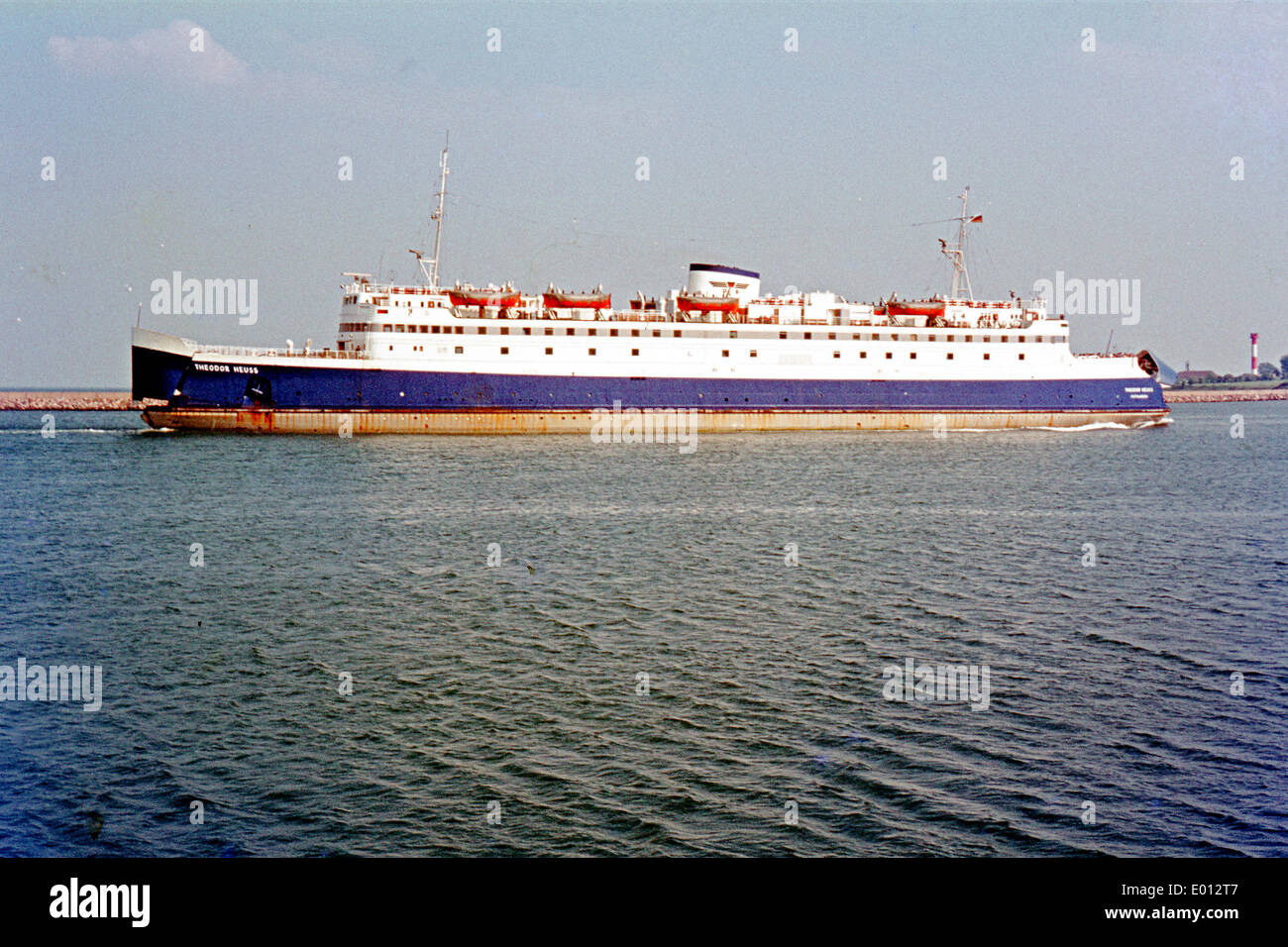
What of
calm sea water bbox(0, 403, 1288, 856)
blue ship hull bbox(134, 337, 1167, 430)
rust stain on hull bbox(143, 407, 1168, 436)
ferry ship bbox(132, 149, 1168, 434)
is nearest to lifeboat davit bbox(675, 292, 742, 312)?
ferry ship bbox(132, 149, 1168, 434)

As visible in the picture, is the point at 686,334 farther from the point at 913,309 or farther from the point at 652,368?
the point at 913,309

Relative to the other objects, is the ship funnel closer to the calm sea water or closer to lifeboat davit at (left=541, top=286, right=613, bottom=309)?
lifeboat davit at (left=541, top=286, right=613, bottom=309)

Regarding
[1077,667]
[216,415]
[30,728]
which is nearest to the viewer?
[30,728]

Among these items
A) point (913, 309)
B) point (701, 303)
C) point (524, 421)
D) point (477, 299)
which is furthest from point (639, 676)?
point (913, 309)

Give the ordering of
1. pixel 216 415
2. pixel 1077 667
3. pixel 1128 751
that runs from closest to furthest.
→ pixel 1128 751, pixel 1077 667, pixel 216 415

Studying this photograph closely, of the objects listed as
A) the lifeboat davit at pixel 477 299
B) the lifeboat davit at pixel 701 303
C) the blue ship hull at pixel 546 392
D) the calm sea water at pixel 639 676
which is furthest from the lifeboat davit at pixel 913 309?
the calm sea water at pixel 639 676

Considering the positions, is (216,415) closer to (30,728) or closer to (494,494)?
(494,494)

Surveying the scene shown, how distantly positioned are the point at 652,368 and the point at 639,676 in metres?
46.9

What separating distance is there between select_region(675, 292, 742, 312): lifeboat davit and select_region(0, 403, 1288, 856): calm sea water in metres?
31.0

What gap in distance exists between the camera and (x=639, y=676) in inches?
594
